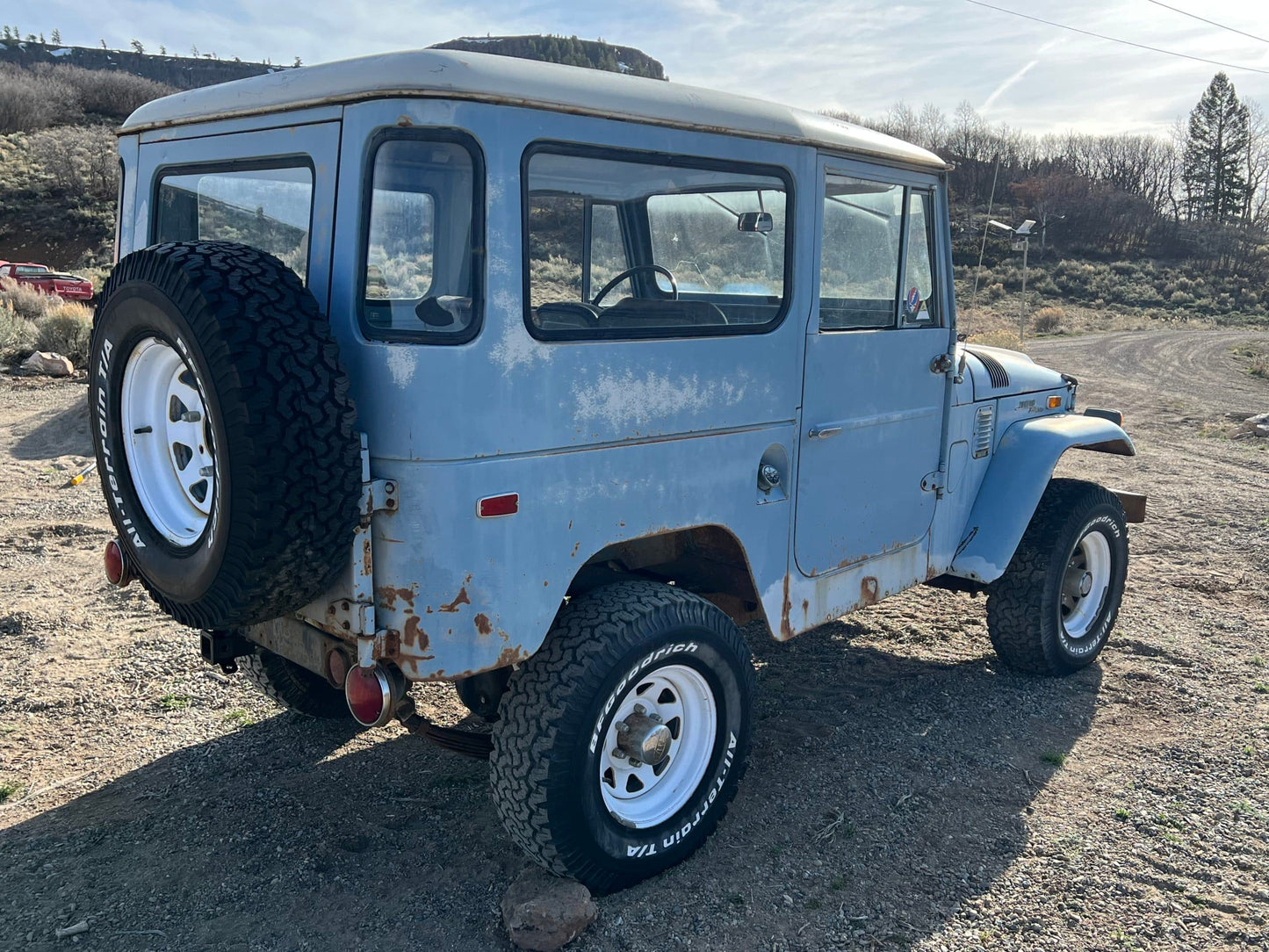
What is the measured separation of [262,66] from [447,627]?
198ft

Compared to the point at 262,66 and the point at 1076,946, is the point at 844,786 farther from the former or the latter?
the point at 262,66

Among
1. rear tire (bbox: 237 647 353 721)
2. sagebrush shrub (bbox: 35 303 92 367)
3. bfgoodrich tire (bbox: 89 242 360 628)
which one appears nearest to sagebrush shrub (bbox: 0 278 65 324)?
sagebrush shrub (bbox: 35 303 92 367)

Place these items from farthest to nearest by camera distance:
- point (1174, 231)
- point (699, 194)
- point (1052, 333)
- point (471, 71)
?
point (1174, 231) < point (1052, 333) < point (699, 194) < point (471, 71)

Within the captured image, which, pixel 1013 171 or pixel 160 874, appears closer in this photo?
pixel 160 874

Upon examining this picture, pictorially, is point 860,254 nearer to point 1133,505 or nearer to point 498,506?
point 498,506

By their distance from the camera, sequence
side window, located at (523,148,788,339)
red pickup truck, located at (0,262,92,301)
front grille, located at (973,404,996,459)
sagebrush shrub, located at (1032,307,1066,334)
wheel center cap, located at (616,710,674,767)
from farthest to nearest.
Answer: sagebrush shrub, located at (1032,307,1066,334) → red pickup truck, located at (0,262,92,301) → front grille, located at (973,404,996,459) → wheel center cap, located at (616,710,674,767) → side window, located at (523,148,788,339)

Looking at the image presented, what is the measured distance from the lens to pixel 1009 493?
4.46m

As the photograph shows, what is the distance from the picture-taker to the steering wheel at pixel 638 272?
3432mm

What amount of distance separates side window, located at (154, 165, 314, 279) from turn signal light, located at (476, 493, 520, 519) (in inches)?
33.7

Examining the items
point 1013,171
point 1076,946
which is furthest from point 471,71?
point 1013,171

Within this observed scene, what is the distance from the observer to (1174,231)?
2105 inches

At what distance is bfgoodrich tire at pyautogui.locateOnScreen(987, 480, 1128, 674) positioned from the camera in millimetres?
4574

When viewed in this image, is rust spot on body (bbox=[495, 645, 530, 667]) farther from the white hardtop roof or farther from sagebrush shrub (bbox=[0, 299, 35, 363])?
sagebrush shrub (bbox=[0, 299, 35, 363])

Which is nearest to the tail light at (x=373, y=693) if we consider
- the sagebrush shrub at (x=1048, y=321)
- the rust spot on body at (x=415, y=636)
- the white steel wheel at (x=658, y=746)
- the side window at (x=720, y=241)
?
the rust spot on body at (x=415, y=636)
